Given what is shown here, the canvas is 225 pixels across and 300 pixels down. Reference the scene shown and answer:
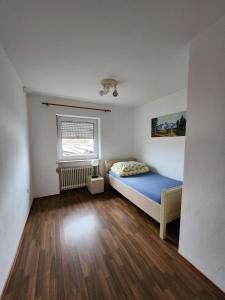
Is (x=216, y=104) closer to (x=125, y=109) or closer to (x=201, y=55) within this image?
(x=201, y=55)

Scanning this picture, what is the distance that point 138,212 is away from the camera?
2.31m

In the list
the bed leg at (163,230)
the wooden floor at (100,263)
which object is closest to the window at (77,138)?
the wooden floor at (100,263)

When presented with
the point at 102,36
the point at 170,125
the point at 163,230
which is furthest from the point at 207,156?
the point at 170,125

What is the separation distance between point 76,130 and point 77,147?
17.0 inches

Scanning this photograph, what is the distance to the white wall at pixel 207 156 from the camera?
1043 millimetres

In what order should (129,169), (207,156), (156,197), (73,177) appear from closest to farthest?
(207,156) < (156,197) < (129,169) < (73,177)

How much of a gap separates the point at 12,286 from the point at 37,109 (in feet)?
8.79

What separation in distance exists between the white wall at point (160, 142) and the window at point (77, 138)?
122cm

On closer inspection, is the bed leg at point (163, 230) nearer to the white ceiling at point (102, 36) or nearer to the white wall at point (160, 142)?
the white wall at point (160, 142)

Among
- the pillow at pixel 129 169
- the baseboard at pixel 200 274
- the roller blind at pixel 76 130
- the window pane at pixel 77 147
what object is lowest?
the baseboard at pixel 200 274

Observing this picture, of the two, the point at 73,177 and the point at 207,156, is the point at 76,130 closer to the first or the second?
the point at 73,177

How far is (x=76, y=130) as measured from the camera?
323 cm

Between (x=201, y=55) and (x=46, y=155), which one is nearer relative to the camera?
(x=201, y=55)

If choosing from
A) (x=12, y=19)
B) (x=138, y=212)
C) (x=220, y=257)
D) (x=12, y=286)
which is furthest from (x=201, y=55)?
(x=12, y=286)
